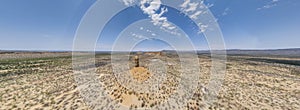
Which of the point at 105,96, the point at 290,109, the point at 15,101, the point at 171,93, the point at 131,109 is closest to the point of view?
the point at 131,109

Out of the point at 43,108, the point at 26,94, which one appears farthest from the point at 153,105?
the point at 26,94

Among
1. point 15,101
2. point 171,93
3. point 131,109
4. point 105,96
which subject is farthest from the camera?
point 171,93

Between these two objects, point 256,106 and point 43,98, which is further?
point 43,98

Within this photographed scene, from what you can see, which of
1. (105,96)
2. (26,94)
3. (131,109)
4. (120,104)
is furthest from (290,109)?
(26,94)

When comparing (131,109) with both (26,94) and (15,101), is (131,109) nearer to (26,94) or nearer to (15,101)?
(15,101)

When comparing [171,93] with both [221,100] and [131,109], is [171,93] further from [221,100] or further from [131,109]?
[131,109]

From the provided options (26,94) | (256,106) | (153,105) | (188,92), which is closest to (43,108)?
(26,94)

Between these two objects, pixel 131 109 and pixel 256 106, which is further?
pixel 256 106

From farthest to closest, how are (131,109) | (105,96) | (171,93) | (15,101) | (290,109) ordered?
(171,93) < (105,96) < (15,101) < (290,109) < (131,109)
